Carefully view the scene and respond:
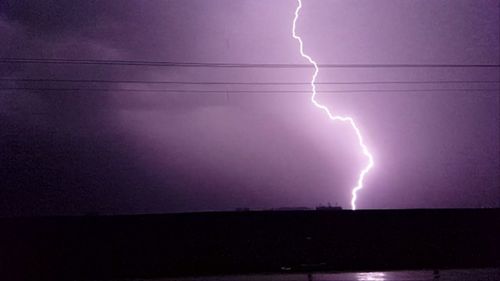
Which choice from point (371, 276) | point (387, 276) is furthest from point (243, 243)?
point (387, 276)

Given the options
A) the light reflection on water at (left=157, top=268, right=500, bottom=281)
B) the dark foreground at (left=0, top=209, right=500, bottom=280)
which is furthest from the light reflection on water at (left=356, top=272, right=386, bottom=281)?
the dark foreground at (left=0, top=209, right=500, bottom=280)

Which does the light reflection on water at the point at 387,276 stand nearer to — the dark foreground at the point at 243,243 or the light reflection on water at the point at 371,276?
the light reflection on water at the point at 371,276

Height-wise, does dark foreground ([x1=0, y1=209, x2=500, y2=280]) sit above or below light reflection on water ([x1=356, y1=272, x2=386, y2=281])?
above

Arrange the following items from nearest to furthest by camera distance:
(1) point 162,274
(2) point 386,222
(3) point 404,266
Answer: (1) point 162,274, (3) point 404,266, (2) point 386,222

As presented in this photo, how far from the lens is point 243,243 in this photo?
16.1 m

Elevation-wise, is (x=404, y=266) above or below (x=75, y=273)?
above

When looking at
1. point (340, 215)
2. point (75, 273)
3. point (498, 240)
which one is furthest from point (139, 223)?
point (498, 240)

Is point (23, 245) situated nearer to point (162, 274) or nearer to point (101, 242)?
point (101, 242)

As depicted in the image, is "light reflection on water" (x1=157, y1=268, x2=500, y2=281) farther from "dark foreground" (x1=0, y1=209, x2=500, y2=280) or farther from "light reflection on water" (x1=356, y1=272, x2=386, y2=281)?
Result: "dark foreground" (x1=0, y1=209, x2=500, y2=280)

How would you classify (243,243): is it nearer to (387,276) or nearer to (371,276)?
(371,276)

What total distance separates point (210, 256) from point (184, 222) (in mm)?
1543

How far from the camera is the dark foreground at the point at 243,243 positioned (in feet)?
49.8

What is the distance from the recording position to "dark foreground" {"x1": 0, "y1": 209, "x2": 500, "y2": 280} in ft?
49.8

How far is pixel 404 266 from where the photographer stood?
1594 centimetres
